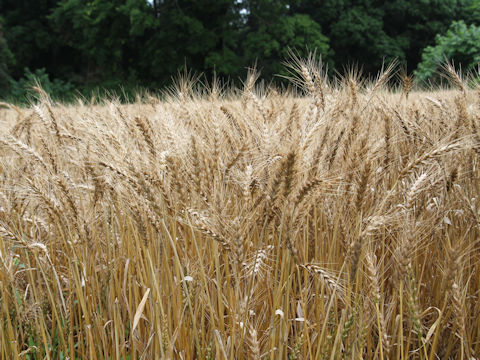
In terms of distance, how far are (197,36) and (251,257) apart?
17.8 m

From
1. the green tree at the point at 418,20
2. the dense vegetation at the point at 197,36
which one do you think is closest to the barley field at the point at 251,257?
the dense vegetation at the point at 197,36

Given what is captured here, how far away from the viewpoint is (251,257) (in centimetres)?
120

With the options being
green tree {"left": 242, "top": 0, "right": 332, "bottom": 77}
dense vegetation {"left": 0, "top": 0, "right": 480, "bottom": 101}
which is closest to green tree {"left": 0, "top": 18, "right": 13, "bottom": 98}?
dense vegetation {"left": 0, "top": 0, "right": 480, "bottom": 101}

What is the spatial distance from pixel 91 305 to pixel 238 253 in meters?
0.63

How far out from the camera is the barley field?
0.98 metres

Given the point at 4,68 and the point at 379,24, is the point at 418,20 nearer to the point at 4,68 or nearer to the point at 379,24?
the point at 379,24

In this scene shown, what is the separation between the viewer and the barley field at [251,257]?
982 millimetres

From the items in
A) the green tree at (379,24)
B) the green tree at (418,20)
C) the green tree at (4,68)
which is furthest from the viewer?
the green tree at (418,20)

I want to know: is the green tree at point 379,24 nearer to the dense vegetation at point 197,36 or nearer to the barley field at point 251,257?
the dense vegetation at point 197,36

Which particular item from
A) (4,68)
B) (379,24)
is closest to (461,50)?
(379,24)

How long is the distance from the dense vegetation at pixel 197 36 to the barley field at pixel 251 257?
11.9 metres

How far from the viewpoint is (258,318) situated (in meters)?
1.18

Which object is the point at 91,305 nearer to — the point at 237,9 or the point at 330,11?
the point at 237,9

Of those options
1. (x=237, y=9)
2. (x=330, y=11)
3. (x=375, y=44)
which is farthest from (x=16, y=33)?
(x=375, y=44)
